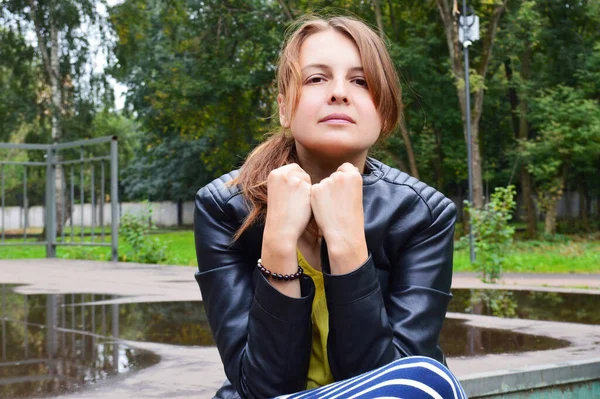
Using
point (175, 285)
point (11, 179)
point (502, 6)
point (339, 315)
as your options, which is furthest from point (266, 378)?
point (11, 179)

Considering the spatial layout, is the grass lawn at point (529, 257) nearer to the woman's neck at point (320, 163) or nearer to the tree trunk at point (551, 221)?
the tree trunk at point (551, 221)

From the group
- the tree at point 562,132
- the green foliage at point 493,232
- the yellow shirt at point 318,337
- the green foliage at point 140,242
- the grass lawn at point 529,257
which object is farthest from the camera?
the tree at point 562,132

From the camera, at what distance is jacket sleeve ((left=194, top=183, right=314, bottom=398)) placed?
1.66 metres

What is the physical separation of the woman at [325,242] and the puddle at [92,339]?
1.90 meters

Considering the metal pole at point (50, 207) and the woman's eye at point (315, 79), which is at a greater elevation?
the woman's eye at point (315, 79)

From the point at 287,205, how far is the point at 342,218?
0.12m

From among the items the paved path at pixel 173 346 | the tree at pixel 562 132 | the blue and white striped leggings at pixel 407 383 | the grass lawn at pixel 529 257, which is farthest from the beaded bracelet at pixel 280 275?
the tree at pixel 562 132

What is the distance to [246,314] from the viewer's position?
5.88ft

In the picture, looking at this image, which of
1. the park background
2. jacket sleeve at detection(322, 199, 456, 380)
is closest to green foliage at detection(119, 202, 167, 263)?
the park background

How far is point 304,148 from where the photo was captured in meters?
1.92

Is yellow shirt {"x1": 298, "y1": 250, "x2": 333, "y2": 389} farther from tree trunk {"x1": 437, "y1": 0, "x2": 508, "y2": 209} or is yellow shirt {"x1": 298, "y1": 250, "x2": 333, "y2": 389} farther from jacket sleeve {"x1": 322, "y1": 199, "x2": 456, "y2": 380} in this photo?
tree trunk {"x1": 437, "y1": 0, "x2": 508, "y2": 209}

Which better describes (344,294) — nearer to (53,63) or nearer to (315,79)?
(315,79)

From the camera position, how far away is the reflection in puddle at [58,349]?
3.67m

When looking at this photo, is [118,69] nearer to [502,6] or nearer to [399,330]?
[502,6]
